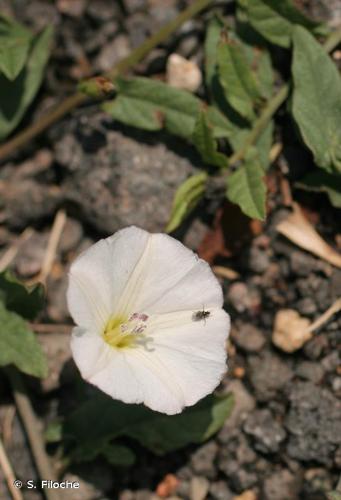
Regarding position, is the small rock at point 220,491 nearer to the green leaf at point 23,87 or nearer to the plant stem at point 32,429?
the plant stem at point 32,429

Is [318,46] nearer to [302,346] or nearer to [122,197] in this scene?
[122,197]

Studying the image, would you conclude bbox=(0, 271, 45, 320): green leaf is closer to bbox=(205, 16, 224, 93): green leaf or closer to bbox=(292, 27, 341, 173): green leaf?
bbox=(205, 16, 224, 93): green leaf

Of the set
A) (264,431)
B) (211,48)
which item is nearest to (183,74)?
(211,48)

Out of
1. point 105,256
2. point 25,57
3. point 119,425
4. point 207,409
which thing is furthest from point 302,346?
point 25,57

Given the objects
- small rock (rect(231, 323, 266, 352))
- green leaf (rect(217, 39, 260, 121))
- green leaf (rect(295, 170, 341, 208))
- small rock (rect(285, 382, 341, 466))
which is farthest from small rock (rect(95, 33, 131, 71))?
small rock (rect(285, 382, 341, 466))

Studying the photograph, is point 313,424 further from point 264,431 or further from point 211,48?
point 211,48

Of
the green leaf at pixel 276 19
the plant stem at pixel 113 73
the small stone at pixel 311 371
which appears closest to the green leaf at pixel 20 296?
the plant stem at pixel 113 73
